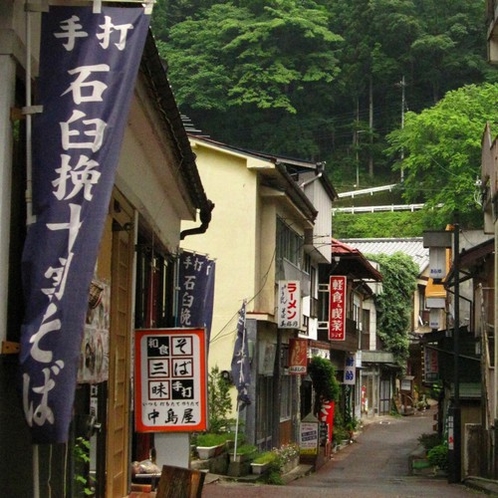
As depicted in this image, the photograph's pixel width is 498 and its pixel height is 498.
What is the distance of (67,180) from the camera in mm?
6086

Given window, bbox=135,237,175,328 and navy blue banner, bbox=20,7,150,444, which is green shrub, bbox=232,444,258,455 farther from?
navy blue banner, bbox=20,7,150,444

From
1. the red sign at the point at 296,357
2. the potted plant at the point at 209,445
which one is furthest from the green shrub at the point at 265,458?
the red sign at the point at 296,357

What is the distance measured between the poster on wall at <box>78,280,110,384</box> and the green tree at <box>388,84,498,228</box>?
191 ft

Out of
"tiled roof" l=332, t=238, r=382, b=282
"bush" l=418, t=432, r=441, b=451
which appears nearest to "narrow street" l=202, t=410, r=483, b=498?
"bush" l=418, t=432, r=441, b=451

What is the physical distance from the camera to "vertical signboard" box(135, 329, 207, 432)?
1065 cm

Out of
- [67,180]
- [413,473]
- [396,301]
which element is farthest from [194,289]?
[396,301]

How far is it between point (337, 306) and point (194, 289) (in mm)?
21370

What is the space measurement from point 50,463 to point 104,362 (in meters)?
1.78

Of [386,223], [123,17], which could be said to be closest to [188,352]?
[123,17]

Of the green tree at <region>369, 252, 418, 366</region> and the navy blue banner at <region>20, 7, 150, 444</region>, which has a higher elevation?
the green tree at <region>369, 252, 418, 366</region>

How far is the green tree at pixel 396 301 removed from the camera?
59.6 m

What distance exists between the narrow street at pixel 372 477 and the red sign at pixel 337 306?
14.0ft

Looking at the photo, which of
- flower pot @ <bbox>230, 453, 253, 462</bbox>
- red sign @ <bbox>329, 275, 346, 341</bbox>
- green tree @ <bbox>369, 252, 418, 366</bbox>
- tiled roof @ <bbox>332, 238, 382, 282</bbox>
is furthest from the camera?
green tree @ <bbox>369, 252, 418, 366</bbox>

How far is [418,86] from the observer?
96.2 m
